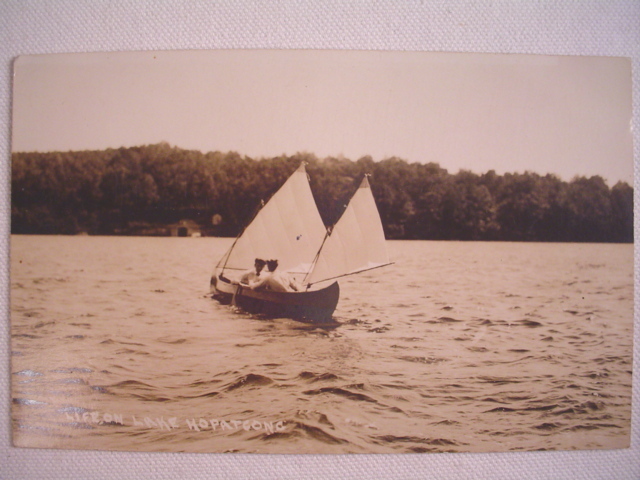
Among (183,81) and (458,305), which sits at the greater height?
(183,81)

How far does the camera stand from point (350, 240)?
1481 mm

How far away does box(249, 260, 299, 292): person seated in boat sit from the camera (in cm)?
148

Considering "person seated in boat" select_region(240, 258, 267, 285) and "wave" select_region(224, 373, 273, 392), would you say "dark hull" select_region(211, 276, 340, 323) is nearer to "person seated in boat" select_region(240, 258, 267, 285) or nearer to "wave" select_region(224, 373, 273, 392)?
"person seated in boat" select_region(240, 258, 267, 285)

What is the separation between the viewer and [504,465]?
150 cm

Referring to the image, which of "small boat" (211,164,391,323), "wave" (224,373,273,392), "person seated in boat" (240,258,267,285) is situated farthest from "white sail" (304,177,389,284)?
"wave" (224,373,273,392)

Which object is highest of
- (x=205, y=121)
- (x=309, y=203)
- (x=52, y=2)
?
(x=52, y=2)

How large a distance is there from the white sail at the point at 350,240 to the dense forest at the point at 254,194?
0.10ft

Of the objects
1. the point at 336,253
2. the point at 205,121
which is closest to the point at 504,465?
the point at 336,253

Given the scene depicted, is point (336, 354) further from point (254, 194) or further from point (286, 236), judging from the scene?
point (254, 194)

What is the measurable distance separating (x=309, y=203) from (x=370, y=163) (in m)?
0.24

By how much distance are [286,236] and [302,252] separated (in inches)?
3.0

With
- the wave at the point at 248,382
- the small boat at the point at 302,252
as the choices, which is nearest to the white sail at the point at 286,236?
the small boat at the point at 302,252

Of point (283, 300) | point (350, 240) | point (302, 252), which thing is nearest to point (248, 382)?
point (283, 300)

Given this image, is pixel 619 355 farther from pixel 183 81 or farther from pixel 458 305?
pixel 183 81
